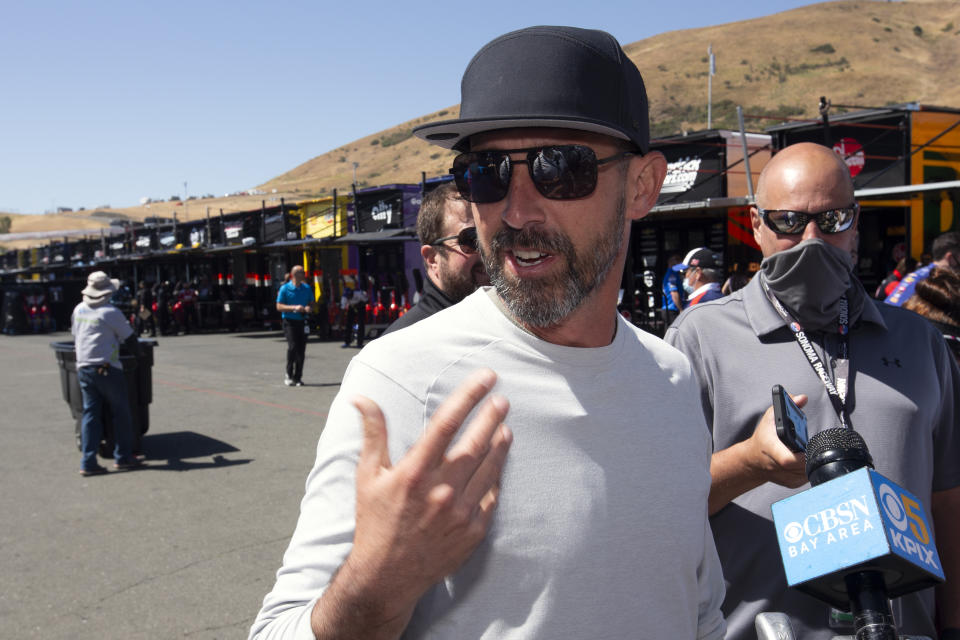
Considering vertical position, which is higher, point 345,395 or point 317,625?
point 345,395

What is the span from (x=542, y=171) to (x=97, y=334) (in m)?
7.36

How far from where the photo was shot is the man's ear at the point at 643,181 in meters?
1.57

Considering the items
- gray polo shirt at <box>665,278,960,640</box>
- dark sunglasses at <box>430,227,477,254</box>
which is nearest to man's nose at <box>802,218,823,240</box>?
gray polo shirt at <box>665,278,960,640</box>

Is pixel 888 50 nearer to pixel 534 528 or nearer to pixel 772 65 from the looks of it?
pixel 772 65

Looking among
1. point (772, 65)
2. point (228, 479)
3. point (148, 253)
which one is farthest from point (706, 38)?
point (228, 479)

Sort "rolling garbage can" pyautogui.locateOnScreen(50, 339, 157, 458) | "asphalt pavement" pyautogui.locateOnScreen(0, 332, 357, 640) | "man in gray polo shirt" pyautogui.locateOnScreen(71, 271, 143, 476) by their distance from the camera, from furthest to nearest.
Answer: "rolling garbage can" pyautogui.locateOnScreen(50, 339, 157, 458)
"man in gray polo shirt" pyautogui.locateOnScreen(71, 271, 143, 476)
"asphalt pavement" pyautogui.locateOnScreen(0, 332, 357, 640)

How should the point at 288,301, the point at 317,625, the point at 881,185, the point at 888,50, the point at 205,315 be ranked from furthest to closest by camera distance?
the point at 888,50 < the point at 205,315 < the point at 881,185 < the point at 288,301 < the point at 317,625

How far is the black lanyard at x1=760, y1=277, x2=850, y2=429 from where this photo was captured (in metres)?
2.00

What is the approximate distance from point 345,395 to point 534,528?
353mm

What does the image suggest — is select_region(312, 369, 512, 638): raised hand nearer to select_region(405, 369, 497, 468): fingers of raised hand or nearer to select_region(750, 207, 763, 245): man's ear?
select_region(405, 369, 497, 468): fingers of raised hand

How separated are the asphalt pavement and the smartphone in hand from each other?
150 inches

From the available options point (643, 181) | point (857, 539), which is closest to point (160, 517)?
point (643, 181)

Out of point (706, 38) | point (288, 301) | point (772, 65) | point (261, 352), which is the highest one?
point (706, 38)

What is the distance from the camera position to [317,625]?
1029 millimetres
